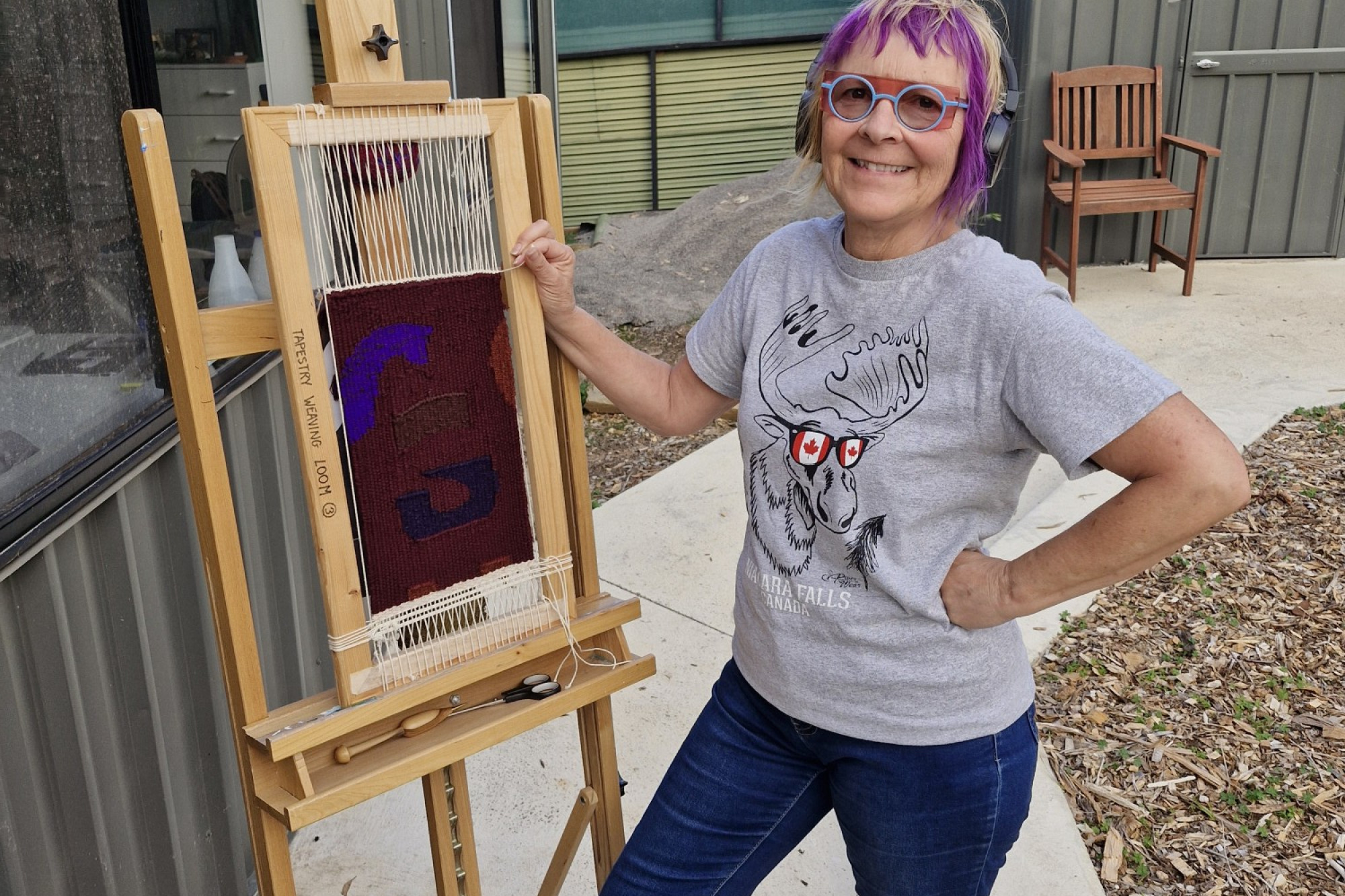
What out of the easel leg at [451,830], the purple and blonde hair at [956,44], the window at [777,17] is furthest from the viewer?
the window at [777,17]

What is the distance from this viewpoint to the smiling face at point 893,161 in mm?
1420

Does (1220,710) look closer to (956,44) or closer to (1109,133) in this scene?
(956,44)

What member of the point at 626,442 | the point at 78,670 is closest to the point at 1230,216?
the point at 626,442

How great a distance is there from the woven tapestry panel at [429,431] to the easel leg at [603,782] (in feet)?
1.17

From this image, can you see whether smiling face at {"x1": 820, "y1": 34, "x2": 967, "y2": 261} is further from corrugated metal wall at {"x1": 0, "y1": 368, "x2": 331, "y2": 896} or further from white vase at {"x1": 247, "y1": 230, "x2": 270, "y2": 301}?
white vase at {"x1": 247, "y1": 230, "x2": 270, "y2": 301}

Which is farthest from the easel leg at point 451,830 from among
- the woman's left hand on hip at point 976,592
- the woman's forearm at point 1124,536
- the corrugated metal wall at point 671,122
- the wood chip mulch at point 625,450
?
the corrugated metal wall at point 671,122

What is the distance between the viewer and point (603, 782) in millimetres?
1884

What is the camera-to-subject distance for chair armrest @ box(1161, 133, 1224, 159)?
19.6ft

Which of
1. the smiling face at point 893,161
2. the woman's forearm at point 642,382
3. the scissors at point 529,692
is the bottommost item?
the scissors at point 529,692

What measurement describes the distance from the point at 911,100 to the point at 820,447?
17.8 inches

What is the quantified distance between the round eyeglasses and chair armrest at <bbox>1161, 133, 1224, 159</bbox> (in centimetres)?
510

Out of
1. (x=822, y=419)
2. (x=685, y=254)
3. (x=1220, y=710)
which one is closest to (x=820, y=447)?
(x=822, y=419)

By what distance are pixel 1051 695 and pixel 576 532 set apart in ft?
5.81

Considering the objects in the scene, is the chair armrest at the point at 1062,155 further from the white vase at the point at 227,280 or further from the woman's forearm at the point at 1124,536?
the woman's forearm at the point at 1124,536
